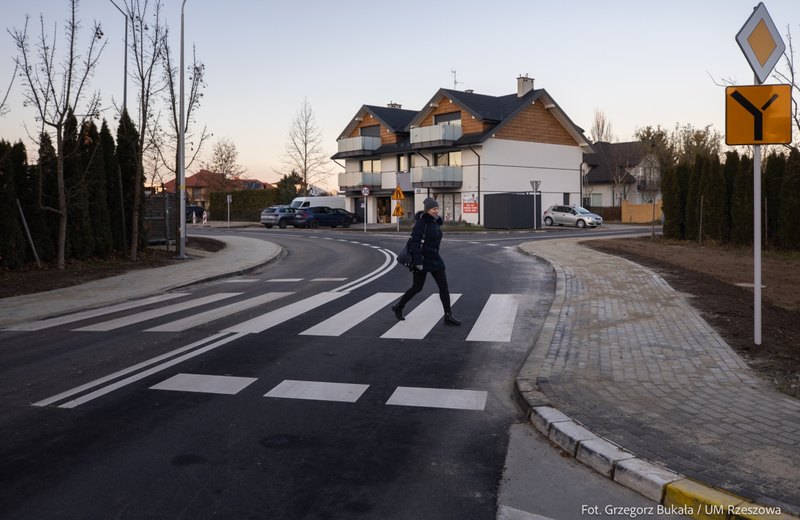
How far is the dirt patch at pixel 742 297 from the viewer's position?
6.38 metres

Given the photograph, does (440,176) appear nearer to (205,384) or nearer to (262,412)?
(205,384)

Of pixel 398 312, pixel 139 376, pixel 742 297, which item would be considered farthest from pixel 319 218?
pixel 139 376

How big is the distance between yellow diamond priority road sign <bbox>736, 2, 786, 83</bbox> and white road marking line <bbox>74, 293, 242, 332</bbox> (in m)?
8.65

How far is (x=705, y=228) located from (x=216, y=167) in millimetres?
62321

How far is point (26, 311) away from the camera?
1079 cm

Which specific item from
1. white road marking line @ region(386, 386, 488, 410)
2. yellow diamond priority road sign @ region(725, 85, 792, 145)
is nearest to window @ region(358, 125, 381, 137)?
yellow diamond priority road sign @ region(725, 85, 792, 145)

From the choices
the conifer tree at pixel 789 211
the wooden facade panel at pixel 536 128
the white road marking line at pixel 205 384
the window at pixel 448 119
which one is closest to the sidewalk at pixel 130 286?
the white road marking line at pixel 205 384

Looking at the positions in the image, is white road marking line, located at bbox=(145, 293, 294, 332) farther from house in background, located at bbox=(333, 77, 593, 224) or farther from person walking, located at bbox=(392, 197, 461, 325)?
house in background, located at bbox=(333, 77, 593, 224)

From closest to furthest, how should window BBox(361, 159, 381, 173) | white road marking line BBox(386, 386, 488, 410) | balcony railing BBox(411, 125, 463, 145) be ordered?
white road marking line BBox(386, 386, 488, 410), balcony railing BBox(411, 125, 463, 145), window BBox(361, 159, 381, 173)

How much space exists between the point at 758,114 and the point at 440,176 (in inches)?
1520

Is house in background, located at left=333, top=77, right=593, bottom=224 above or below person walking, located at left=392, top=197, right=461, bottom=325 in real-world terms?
above

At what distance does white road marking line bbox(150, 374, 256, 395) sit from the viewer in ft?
19.2

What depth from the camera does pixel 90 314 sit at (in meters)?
10.5

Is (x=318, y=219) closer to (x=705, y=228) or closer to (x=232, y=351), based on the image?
(x=705, y=228)
